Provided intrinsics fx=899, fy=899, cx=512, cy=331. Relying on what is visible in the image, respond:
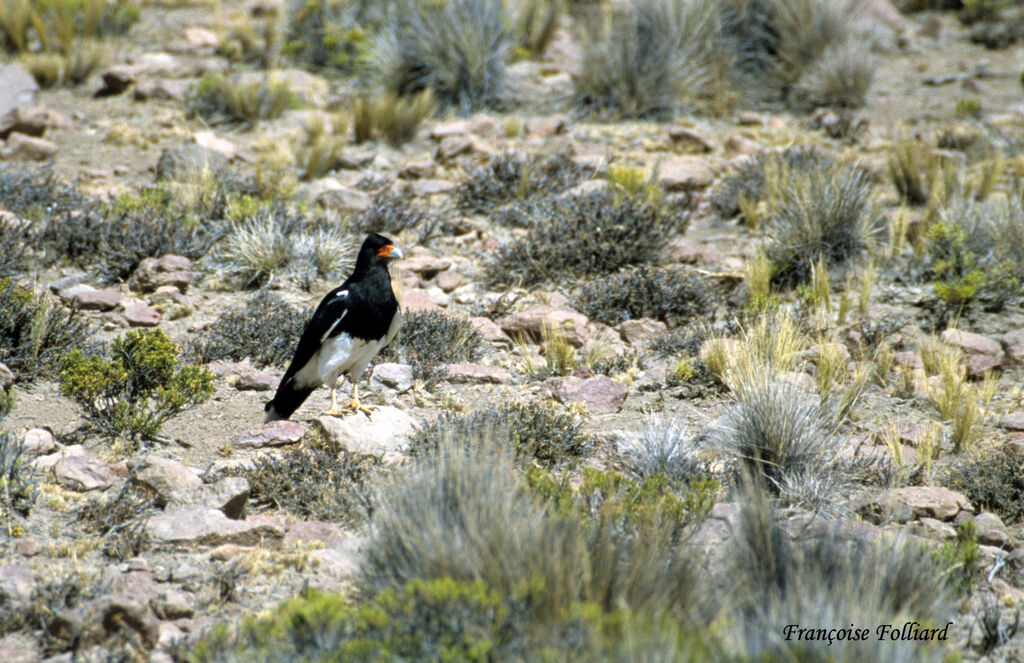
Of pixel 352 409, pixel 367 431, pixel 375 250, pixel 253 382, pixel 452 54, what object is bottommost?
pixel 253 382

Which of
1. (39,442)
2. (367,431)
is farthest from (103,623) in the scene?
(367,431)

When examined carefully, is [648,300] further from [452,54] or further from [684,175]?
[452,54]

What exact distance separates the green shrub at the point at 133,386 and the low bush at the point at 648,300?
3015 millimetres

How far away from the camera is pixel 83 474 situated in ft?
14.2

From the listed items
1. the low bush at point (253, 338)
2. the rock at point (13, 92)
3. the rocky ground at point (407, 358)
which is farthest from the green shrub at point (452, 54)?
the low bush at point (253, 338)

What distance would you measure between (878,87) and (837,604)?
35.7ft

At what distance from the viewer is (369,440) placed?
488 cm

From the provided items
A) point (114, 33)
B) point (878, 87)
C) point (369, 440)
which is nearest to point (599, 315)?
point (369, 440)

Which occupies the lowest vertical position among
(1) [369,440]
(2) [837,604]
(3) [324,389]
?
(3) [324,389]

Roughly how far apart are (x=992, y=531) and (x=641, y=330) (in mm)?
2931

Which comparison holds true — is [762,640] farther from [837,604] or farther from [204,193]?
[204,193]

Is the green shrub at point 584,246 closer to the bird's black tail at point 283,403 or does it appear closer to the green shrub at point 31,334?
the bird's black tail at point 283,403

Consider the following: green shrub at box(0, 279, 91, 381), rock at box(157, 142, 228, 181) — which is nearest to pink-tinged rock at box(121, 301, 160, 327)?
green shrub at box(0, 279, 91, 381)

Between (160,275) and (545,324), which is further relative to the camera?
(160,275)
